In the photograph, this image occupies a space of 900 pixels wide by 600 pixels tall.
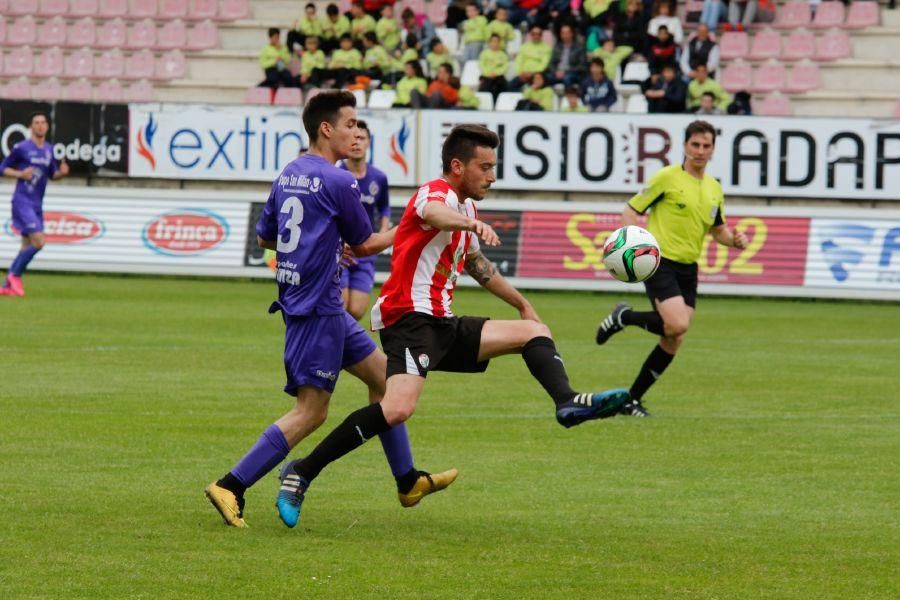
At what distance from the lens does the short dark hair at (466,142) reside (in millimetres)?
8008

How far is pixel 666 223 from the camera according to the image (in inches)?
513

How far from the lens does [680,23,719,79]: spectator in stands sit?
28141 millimetres

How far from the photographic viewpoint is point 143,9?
3359 centimetres

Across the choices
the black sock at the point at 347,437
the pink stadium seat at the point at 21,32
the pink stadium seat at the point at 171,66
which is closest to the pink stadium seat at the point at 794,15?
the pink stadium seat at the point at 171,66

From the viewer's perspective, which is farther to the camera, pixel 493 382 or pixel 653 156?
pixel 653 156

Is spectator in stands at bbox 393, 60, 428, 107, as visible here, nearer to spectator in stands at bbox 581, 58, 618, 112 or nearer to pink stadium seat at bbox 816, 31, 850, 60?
spectator in stands at bbox 581, 58, 618, 112

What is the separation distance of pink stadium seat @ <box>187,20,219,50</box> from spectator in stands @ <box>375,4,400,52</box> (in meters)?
4.12

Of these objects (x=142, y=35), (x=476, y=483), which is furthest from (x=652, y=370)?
(x=142, y=35)

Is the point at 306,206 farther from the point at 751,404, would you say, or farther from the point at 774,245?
the point at 774,245

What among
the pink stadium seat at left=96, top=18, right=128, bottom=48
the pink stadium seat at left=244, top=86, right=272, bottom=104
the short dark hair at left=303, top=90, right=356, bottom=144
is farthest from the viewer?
the pink stadium seat at left=96, top=18, right=128, bottom=48

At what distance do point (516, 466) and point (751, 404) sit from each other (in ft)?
12.0

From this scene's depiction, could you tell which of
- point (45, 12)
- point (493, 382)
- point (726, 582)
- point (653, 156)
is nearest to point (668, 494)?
point (726, 582)

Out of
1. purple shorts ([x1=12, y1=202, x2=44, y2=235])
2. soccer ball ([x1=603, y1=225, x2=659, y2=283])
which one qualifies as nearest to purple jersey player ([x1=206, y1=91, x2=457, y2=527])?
soccer ball ([x1=603, y1=225, x2=659, y2=283])

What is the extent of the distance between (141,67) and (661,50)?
1083 centimetres
